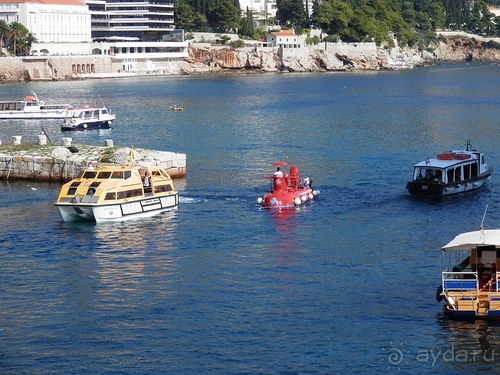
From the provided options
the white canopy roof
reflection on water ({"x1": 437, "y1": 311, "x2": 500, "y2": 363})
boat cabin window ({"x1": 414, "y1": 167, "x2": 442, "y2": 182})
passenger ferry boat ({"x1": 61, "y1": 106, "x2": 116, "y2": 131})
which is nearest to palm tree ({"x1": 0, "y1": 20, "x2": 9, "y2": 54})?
passenger ferry boat ({"x1": 61, "y1": 106, "x2": 116, "y2": 131})

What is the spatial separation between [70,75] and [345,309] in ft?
494

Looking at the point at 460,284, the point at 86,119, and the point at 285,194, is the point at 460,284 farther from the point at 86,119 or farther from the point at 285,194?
the point at 86,119

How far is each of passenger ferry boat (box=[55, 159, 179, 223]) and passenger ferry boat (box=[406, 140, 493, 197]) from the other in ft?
40.3

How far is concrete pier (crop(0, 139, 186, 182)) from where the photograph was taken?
56625 mm

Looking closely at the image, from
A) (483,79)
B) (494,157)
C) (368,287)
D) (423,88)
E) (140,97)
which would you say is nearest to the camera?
(368,287)

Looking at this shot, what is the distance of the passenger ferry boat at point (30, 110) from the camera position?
99.7m

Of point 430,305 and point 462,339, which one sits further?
point 430,305

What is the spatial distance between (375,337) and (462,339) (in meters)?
2.35

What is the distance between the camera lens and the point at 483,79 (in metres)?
192

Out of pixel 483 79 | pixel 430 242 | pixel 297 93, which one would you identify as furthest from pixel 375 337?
pixel 483 79

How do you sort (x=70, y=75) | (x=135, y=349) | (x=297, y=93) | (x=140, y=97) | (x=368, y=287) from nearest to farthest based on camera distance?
(x=135, y=349) < (x=368, y=287) < (x=140, y=97) < (x=297, y=93) < (x=70, y=75)

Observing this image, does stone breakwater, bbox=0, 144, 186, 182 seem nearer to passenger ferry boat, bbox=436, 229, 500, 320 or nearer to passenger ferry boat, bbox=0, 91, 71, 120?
passenger ferry boat, bbox=436, 229, 500, 320

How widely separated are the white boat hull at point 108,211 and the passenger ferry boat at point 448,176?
13.4 metres

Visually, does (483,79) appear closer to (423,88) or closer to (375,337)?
(423,88)
